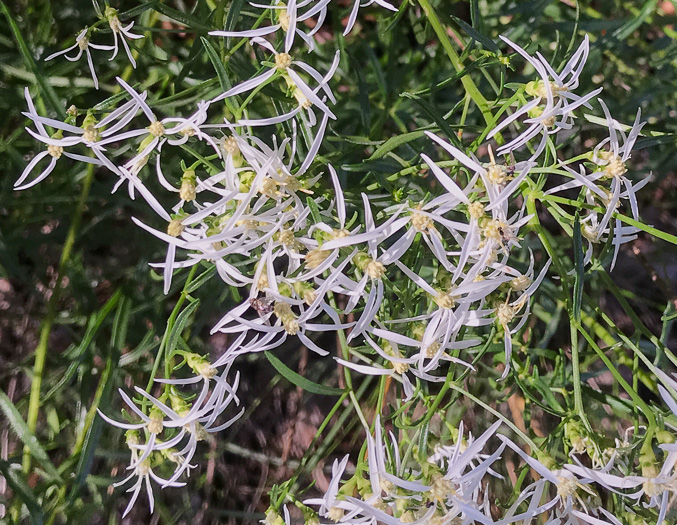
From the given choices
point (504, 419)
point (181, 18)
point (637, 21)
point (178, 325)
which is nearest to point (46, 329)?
point (178, 325)

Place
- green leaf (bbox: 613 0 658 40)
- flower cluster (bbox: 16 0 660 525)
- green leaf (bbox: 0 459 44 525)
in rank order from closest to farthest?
flower cluster (bbox: 16 0 660 525) → green leaf (bbox: 0 459 44 525) → green leaf (bbox: 613 0 658 40)

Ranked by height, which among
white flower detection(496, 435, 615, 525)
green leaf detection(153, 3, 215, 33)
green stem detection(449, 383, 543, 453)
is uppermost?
green leaf detection(153, 3, 215, 33)

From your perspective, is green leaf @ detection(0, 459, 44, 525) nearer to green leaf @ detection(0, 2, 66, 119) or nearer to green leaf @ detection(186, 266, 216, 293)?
green leaf @ detection(186, 266, 216, 293)

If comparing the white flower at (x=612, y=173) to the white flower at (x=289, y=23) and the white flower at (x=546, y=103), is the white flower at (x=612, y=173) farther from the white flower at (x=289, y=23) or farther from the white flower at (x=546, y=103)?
the white flower at (x=289, y=23)

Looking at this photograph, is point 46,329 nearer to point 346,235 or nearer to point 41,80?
point 41,80

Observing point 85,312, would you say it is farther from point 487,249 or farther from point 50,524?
point 487,249

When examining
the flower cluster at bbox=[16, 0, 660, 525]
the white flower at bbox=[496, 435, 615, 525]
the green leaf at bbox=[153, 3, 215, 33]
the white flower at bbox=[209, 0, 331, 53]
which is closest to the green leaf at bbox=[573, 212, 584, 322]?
the flower cluster at bbox=[16, 0, 660, 525]

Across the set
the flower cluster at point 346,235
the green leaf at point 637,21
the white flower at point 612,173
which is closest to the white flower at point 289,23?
the flower cluster at point 346,235

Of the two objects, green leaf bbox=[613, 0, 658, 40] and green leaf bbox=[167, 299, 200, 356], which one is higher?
green leaf bbox=[613, 0, 658, 40]
